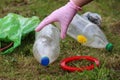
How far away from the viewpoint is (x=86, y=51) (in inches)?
174

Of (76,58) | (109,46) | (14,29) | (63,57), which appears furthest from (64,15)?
(14,29)

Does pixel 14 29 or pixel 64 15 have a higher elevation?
pixel 64 15

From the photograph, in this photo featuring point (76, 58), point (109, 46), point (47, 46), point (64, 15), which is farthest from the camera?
point (109, 46)

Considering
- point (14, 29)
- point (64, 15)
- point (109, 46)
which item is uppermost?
point (64, 15)

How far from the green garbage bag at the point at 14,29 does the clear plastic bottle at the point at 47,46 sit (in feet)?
0.58

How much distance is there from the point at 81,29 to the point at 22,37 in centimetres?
69

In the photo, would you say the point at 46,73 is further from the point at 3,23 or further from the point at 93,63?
the point at 3,23

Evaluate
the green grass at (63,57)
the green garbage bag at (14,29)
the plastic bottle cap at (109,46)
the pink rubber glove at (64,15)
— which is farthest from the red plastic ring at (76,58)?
the green garbage bag at (14,29)

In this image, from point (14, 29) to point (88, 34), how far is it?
0.83 meters

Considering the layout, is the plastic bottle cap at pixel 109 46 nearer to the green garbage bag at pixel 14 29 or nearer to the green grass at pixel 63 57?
the green grass at pixel 63 57

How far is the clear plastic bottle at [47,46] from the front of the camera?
3982mm

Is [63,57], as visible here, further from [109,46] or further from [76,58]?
[109,46]

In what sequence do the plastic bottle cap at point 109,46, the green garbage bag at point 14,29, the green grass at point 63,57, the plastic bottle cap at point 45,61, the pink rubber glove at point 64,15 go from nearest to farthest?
the pink rubber glove at point 64,15 → the green grass at point 63,57 → the plastic bottle cap at point 45,61 → the plastic bottle cap at point 109,46 → the green garbage bag at point 14,29

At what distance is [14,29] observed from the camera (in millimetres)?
4625
